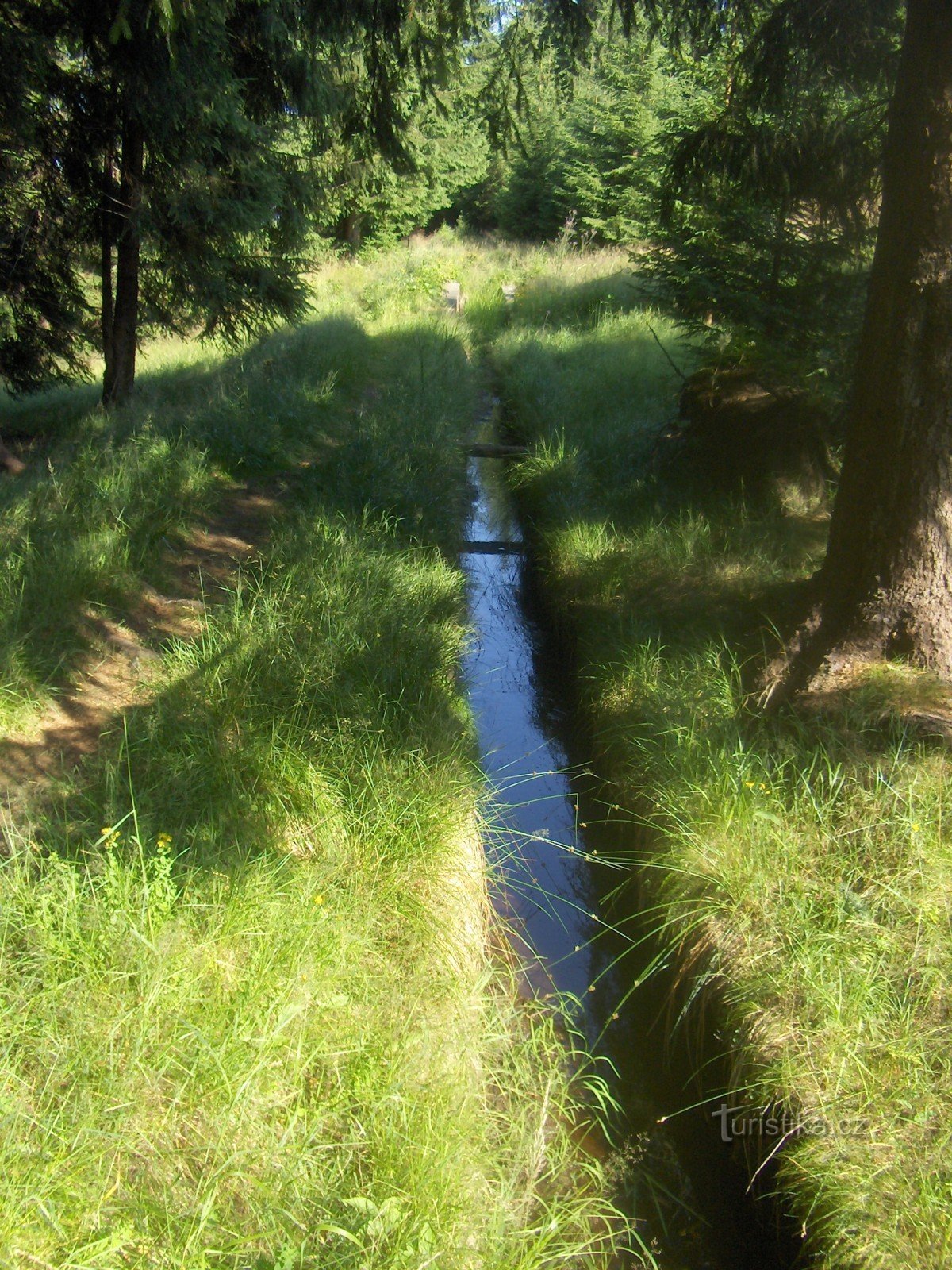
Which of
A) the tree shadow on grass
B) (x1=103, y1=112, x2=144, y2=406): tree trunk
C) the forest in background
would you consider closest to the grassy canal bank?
the tree shadow on grass

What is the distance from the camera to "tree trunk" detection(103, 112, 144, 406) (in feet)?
28.9

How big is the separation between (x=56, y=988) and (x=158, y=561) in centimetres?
415

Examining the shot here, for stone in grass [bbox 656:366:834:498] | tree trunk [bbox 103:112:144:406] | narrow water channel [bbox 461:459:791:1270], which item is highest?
tree trunk [bbox 103:112:144:406]

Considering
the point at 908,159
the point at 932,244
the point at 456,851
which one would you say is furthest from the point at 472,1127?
the point at 908,159

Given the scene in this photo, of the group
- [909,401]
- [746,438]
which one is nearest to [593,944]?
[909,401]

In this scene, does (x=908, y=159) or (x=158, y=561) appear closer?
(x=908, y=159)

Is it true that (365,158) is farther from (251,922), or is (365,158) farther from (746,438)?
(251,922)

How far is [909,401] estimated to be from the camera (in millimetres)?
4293

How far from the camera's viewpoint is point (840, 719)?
4.20 metres

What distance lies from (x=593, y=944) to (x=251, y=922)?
168 cm

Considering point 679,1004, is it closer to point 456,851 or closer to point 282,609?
point 456,851

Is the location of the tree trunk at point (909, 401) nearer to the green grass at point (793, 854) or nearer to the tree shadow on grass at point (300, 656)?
the green grass at point (793, 854)

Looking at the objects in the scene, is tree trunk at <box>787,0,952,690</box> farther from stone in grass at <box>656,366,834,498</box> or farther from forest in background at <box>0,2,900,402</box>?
stone in grass at <box>656,366,834,498</box>

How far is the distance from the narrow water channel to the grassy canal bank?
0.20 metres
